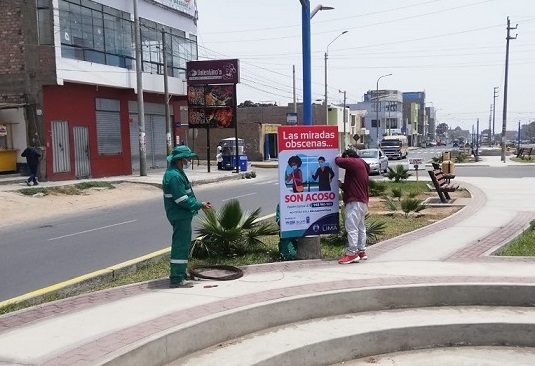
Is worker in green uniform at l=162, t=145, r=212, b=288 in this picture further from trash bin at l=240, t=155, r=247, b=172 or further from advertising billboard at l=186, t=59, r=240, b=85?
trash bin at l=240, t=155, r=247, b=172

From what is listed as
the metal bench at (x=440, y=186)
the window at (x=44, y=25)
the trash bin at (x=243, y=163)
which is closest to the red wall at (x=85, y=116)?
the window at (x=44, y=25)

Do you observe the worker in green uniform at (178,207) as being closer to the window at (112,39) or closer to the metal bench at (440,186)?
the metal bench at (440,186)

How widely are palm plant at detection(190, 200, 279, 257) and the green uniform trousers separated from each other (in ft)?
6.22

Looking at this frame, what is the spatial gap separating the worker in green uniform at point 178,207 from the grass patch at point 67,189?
1565cm

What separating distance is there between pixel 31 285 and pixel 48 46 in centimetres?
1874

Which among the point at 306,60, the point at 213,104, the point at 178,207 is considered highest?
the point at 213,104

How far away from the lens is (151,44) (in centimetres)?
3306

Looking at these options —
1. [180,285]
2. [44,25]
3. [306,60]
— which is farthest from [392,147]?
[180,285]

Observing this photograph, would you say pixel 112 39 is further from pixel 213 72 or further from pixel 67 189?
pixel 67 189

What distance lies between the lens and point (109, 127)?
29859mm

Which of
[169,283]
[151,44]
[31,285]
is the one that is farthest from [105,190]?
[169,283]

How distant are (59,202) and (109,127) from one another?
35.3 ft

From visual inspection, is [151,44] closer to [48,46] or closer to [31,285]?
[48,46]

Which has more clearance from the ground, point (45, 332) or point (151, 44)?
point (151, 44)
